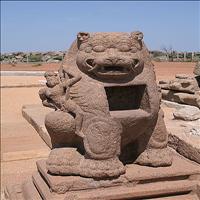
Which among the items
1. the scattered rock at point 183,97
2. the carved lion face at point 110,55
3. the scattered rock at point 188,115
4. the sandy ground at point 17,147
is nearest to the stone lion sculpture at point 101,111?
the carved lion face at point 110,55

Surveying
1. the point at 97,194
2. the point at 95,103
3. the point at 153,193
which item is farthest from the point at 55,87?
the point at 153,193

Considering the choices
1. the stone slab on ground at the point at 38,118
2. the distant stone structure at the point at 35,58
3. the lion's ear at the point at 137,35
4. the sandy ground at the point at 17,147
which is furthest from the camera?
the distant stone structure at the point at 35,58

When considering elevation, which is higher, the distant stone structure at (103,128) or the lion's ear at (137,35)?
the lion's ear at (137,35)

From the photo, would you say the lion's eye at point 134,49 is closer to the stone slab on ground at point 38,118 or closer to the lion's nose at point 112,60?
the lion's nose at point 112,60

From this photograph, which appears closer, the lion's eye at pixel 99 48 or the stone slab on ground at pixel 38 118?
the lion's eye at pixel 99 48

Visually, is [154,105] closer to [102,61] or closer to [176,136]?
[102,61]

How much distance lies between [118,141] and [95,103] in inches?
14.7

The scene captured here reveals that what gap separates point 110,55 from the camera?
131 inches

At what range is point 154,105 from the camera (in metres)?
3.49

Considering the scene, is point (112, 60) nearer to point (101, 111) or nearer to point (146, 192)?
point (101, 111)

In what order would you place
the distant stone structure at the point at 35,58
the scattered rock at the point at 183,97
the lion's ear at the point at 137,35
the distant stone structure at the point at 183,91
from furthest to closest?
the distant stone structure at the point at 35,58 → the distant stone structure at the point at 183,91 → the scattered rock at the point at 183,97 → the lion's ear at the point at 137,35

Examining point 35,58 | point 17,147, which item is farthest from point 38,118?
point 35,58

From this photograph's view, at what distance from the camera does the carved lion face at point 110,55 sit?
3.34 meters

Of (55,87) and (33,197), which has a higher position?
(55,87)
